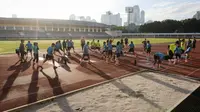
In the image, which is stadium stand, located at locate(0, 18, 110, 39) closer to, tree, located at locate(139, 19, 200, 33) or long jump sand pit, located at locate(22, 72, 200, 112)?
tree, located at locate(139, 19, 200, 33)

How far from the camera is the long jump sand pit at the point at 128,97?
23.2 feet

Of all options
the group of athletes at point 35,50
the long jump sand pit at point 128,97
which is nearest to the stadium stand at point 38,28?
the group of athletes at point 35,50

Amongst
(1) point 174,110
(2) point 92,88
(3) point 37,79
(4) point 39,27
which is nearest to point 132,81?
(2) point 92,88

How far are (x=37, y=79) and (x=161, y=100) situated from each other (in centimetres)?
694

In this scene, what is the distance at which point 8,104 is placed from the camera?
24.3 feet

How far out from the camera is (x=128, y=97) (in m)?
8.29

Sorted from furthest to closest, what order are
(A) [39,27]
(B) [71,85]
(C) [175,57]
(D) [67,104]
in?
(A) [39,27] → (C) [175,57] → (B) [71,85] → (D) [67,104]

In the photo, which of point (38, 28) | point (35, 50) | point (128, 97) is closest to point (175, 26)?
point (38, 28)

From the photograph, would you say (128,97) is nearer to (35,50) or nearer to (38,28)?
(35,50)

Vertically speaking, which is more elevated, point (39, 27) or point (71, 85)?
point (39, 27)

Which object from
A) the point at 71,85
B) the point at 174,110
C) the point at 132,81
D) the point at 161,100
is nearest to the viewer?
the point at 174,110

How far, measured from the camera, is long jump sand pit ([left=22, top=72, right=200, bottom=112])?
707 cm

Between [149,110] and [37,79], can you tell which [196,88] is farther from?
[37,79]

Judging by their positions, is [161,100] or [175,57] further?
[175,57]
